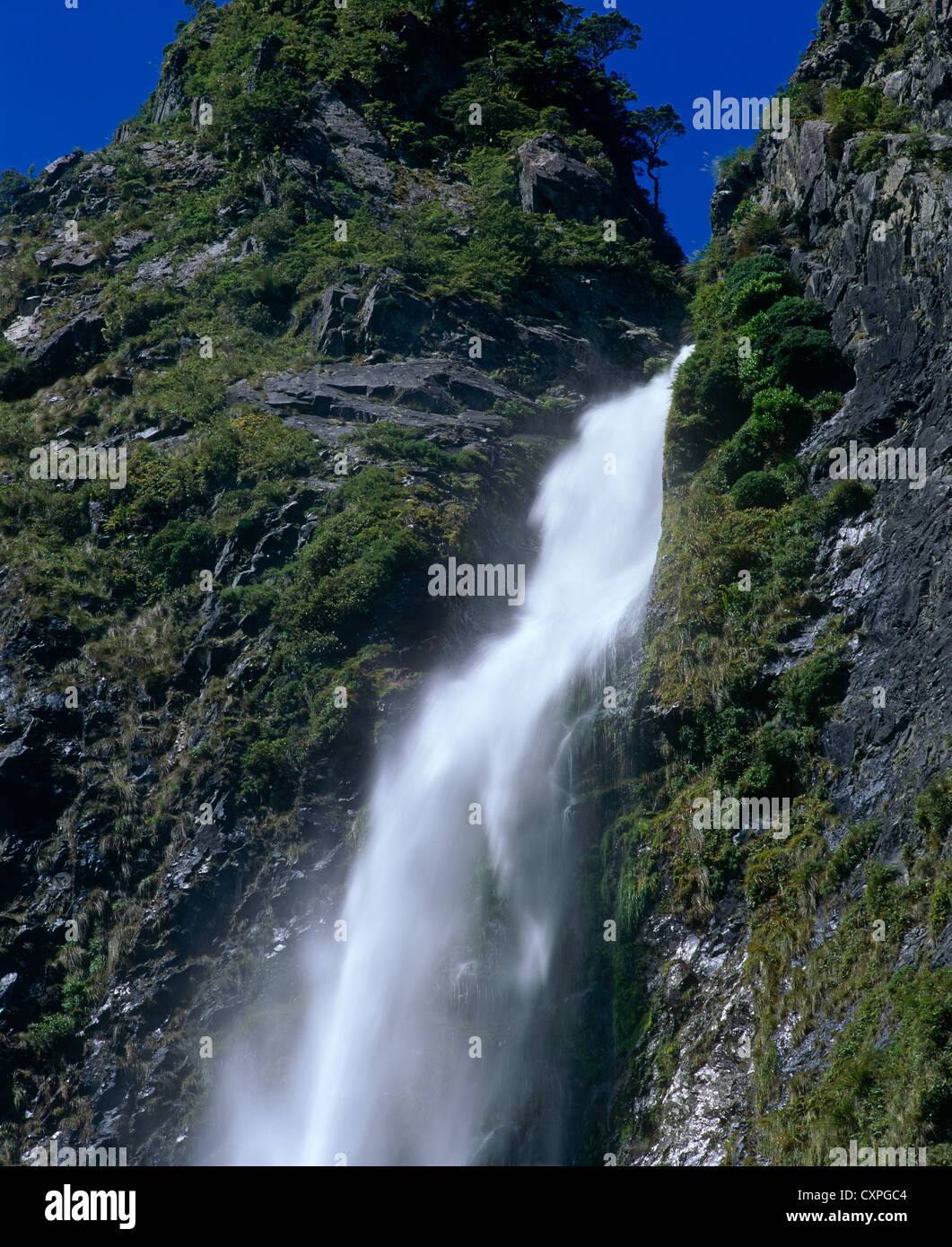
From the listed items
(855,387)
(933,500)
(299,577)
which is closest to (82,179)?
(299,577)

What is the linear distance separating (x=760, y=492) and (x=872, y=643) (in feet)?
20.5

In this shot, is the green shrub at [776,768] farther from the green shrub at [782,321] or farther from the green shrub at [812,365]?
the green shrub at [782,321]

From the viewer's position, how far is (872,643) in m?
19.9

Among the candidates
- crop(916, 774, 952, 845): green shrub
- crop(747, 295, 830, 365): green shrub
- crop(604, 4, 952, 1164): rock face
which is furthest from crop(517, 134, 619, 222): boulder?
crop(916, 774, 952, 845): green shrub

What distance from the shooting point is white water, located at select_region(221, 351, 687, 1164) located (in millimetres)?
20531

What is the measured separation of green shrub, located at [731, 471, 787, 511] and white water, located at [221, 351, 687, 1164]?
11.9ft

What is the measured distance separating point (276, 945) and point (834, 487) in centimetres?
Answer: 1740

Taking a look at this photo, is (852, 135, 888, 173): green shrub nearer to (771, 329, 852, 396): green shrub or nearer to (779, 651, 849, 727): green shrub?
(771, 329, 852, 396): green shrub

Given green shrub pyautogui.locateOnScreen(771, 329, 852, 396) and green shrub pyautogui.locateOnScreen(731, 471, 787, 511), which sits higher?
green shrub pyautogui.locateOnScreen(771, 329, 852, 396)

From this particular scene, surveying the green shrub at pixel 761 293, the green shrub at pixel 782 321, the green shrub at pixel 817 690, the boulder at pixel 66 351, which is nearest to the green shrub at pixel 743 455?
the green shrub at pixel 782 321

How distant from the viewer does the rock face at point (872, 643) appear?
16219mm

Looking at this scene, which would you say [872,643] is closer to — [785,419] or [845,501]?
[845,501]

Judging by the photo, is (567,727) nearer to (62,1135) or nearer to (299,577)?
(299,577)

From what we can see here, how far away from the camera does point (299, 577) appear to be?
32.2 metres
